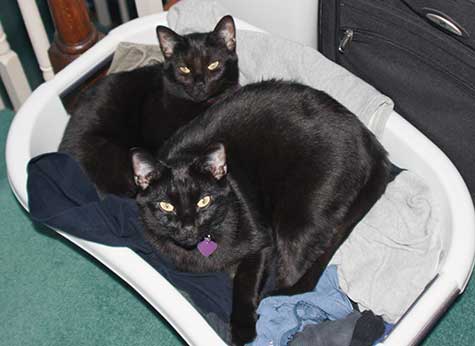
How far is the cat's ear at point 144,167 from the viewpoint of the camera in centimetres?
140

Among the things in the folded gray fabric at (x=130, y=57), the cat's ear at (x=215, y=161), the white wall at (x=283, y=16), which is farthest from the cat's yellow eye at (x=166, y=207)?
the white wall at (x=283, y=16)

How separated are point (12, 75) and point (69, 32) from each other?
0.33 m

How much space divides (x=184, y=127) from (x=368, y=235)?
1.98 ft

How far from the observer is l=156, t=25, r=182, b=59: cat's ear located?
179 centimetres

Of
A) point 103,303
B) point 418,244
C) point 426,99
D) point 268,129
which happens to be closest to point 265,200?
point 268,129

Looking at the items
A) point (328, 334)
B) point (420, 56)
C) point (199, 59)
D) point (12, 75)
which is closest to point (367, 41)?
point (420, 56)

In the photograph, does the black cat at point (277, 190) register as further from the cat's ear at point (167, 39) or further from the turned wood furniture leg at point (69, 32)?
the turned wood furniture leg at point (69, 32)

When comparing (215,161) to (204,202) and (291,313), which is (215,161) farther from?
(291,313)

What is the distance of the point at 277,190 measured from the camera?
1653 mm

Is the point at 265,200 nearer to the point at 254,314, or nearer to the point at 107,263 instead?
the point at 254,314

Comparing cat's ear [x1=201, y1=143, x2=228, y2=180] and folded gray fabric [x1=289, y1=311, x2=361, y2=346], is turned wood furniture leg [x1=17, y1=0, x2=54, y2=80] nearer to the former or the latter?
cat's ear [x1=201, y1=143, x2=228, y2=180]

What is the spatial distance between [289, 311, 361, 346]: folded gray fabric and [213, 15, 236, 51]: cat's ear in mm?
853

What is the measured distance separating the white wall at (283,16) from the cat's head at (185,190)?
754 millimetres

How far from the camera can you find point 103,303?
1963mm
